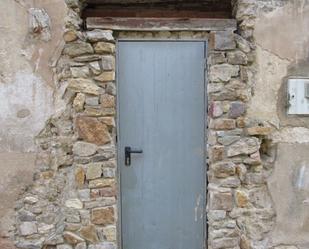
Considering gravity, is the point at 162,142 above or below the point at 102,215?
above

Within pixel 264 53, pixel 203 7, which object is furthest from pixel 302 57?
pixel 203 7

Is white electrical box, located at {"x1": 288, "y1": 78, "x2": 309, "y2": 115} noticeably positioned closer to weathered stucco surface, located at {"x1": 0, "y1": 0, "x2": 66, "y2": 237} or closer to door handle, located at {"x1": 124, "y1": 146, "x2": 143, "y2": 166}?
door handle, located at {"x1": 124, "y1": 146, "x2": 143, "y2": 166}

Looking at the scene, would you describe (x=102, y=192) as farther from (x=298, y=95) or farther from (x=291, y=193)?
(x=298, y=95)

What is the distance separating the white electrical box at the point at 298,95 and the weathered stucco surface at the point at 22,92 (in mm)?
1734

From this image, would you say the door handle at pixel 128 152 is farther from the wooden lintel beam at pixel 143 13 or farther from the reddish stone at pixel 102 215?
the wooden lintel beam at pixel 143 13

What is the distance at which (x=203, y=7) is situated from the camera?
3025mm

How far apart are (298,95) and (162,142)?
1074 mm

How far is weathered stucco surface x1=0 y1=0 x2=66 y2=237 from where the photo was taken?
2736mm

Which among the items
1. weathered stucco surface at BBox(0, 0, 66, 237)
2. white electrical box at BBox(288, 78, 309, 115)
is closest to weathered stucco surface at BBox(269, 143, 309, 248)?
white electrical box at BBox(288, 78, 309, 115)

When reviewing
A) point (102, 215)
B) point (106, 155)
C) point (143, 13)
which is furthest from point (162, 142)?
point (143, 13)

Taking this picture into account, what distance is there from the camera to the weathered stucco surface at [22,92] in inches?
108

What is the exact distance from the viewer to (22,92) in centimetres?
276

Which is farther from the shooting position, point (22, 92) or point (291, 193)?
point (291, 193)

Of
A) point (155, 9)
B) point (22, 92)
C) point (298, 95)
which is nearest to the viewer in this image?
Answer: point (22, 92)
